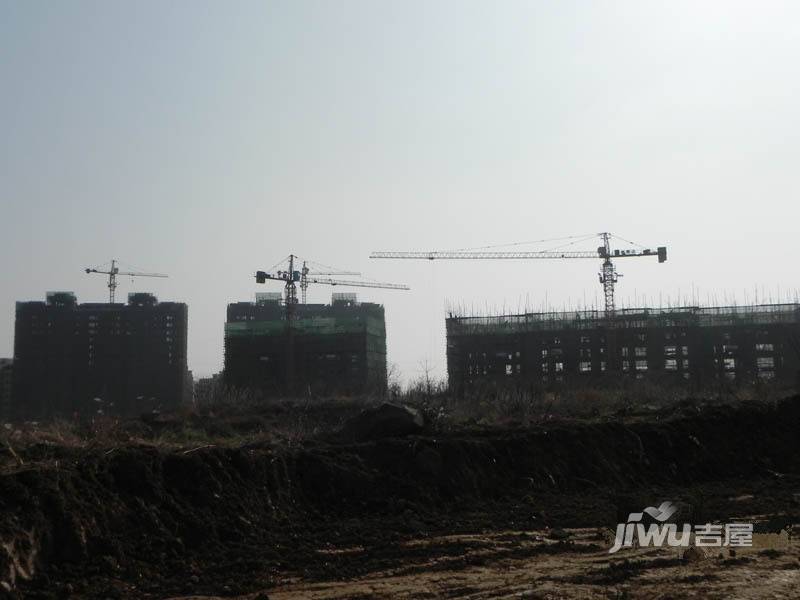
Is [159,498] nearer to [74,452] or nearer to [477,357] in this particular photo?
[74,452]

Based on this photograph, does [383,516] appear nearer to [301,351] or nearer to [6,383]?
[301,351]

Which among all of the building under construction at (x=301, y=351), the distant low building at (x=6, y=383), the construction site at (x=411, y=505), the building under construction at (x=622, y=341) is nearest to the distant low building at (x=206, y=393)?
the construction site at (x=411, y=505)

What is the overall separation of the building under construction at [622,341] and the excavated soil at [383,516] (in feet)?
168

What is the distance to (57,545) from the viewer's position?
788 cm

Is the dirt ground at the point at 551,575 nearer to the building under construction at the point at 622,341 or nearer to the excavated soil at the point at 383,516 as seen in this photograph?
the excavated soil at the point at 383,516

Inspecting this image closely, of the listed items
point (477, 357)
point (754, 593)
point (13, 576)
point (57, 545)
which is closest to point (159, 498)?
point (57, 545)

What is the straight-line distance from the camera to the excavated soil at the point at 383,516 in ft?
23.8

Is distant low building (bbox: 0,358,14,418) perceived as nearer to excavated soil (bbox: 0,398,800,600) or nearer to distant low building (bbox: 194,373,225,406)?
distant low building (bbox: 194,373,225,406)

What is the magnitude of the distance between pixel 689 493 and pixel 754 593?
6239 millimetres
